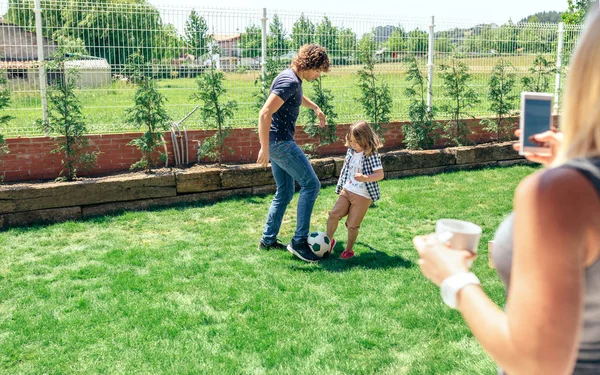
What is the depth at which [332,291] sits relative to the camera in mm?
5258

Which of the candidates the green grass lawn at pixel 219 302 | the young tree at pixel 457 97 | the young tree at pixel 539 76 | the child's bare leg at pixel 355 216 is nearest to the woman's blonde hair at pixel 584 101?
the green grass lawn at pixel 219 302

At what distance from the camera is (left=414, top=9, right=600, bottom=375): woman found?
116 cm

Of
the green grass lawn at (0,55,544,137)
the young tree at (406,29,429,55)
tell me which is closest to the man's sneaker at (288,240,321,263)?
the green grass lawn at (0,55,544,137)

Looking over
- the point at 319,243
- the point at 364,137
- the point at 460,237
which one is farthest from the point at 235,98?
the point at 460,237

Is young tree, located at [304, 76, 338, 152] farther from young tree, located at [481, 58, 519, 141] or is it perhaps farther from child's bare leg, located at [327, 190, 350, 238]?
child's bare leg, located at [327, 190, 350, 238]

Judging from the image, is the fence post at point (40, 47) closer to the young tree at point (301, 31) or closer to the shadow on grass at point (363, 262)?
the young tree at point (301, 31)

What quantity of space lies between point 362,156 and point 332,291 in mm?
1580

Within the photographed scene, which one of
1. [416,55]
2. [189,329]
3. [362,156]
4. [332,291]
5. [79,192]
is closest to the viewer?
[189,329]

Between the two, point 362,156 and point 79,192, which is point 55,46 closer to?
point 79,192

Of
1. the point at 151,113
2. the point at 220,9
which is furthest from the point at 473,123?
the point at 151,113

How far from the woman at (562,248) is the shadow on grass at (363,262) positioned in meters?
4.54

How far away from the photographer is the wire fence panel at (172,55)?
8.48 meters

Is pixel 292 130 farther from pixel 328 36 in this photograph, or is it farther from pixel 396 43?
pixel 396 43

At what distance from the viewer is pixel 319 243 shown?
6.09 m
